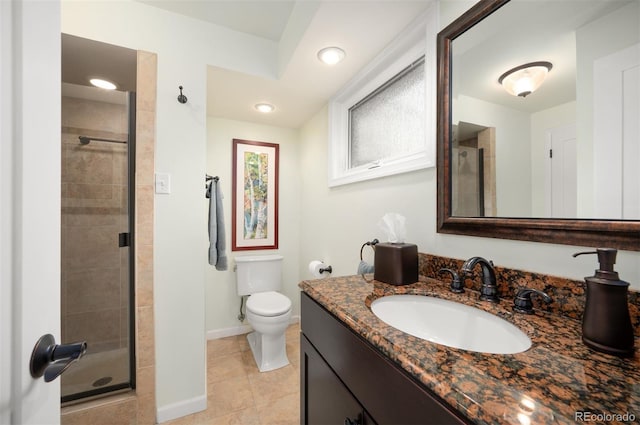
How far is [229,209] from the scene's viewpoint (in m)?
2.48

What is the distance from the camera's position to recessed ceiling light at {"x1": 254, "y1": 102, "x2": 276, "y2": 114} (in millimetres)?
2182

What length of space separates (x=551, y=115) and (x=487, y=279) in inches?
21.7

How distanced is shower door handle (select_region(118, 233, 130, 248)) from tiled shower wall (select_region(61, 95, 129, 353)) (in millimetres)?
114

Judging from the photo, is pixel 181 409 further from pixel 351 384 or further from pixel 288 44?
pixel 288 44

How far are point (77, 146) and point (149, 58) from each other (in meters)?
0.86

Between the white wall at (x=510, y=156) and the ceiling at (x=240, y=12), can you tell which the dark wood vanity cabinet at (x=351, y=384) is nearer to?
the white wall at (x=510, y=156)

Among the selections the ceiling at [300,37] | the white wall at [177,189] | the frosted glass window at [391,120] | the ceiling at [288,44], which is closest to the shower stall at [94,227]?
the ceiling at [288,44]

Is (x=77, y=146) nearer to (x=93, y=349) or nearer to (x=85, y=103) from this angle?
(x=85, y=103)

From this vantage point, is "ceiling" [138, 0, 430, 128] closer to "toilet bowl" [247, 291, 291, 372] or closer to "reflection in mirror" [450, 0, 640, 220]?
"reflection in mirror" [450, 0, 640, 220]

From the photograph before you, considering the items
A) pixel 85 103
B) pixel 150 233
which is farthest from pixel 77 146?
pixel 150 233

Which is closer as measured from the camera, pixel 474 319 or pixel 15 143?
pixel 15 143

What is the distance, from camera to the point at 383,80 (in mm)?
1563

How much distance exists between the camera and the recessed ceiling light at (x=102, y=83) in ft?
5.98

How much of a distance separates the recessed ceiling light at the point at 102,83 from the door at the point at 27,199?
6.05ft
